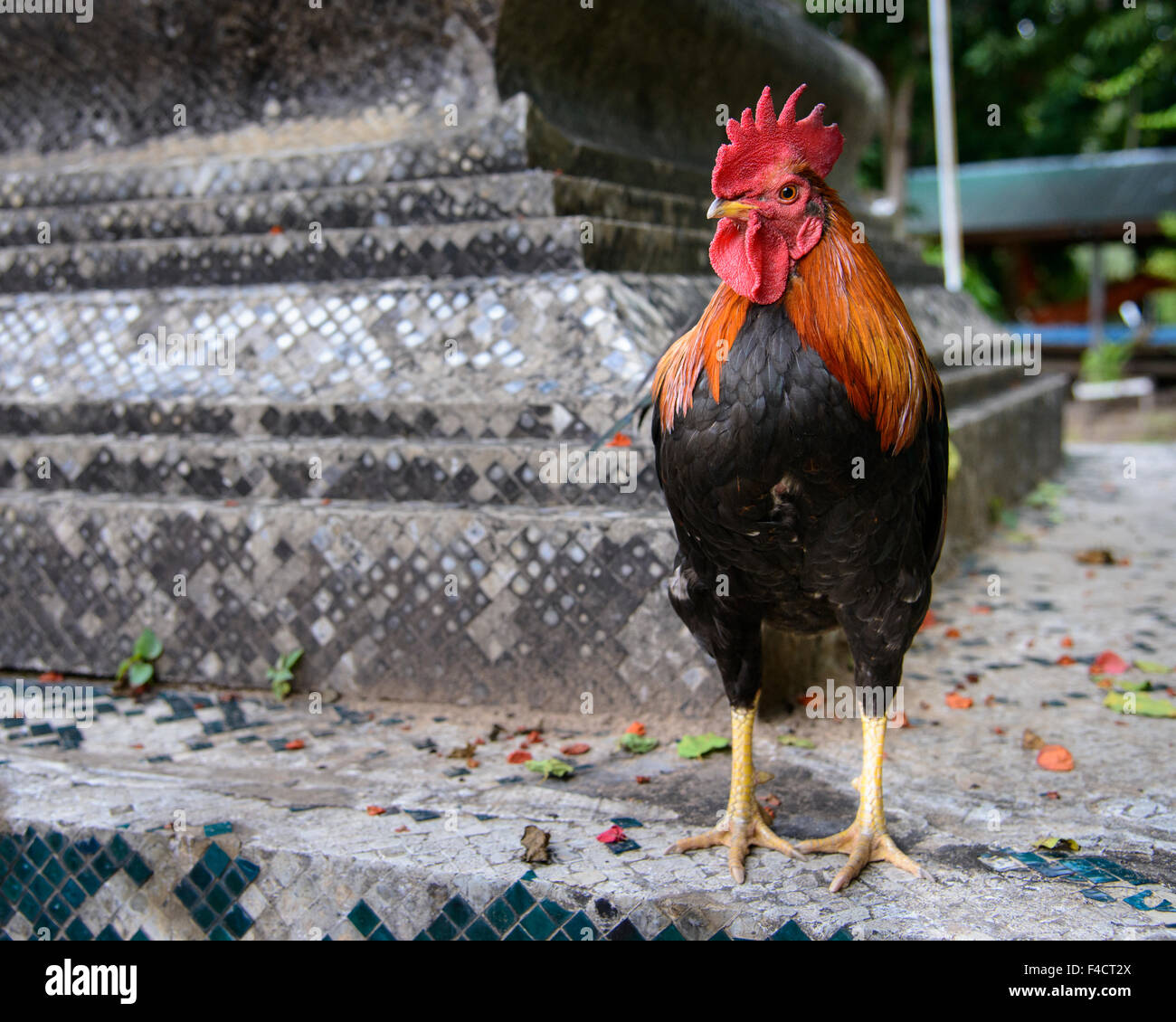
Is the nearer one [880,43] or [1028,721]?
[1028,721]

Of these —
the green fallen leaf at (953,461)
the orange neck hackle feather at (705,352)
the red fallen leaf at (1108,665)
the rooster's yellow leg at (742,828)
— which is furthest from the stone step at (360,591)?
the green fallen leaf at (953,461)

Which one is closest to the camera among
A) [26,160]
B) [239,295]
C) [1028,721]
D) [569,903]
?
[569,903]

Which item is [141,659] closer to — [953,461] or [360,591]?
[360,591]

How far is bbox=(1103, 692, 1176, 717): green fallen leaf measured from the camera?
311cm

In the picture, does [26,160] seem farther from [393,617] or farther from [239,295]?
[393,617]

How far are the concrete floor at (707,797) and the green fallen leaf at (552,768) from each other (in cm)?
3

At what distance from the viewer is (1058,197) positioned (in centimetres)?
2227

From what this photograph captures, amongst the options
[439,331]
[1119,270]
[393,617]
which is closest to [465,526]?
[393,617]

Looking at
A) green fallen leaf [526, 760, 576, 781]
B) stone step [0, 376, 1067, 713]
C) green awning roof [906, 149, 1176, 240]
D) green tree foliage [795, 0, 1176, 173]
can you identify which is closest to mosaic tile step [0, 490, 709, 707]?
stone step [0, 376, 1067, 713]

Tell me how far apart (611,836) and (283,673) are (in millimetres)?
1438

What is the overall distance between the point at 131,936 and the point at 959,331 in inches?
221

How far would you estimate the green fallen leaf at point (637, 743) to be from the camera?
2.90 m

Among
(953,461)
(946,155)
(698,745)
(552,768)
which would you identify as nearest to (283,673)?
(552,768)

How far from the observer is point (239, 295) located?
3.95 meters
